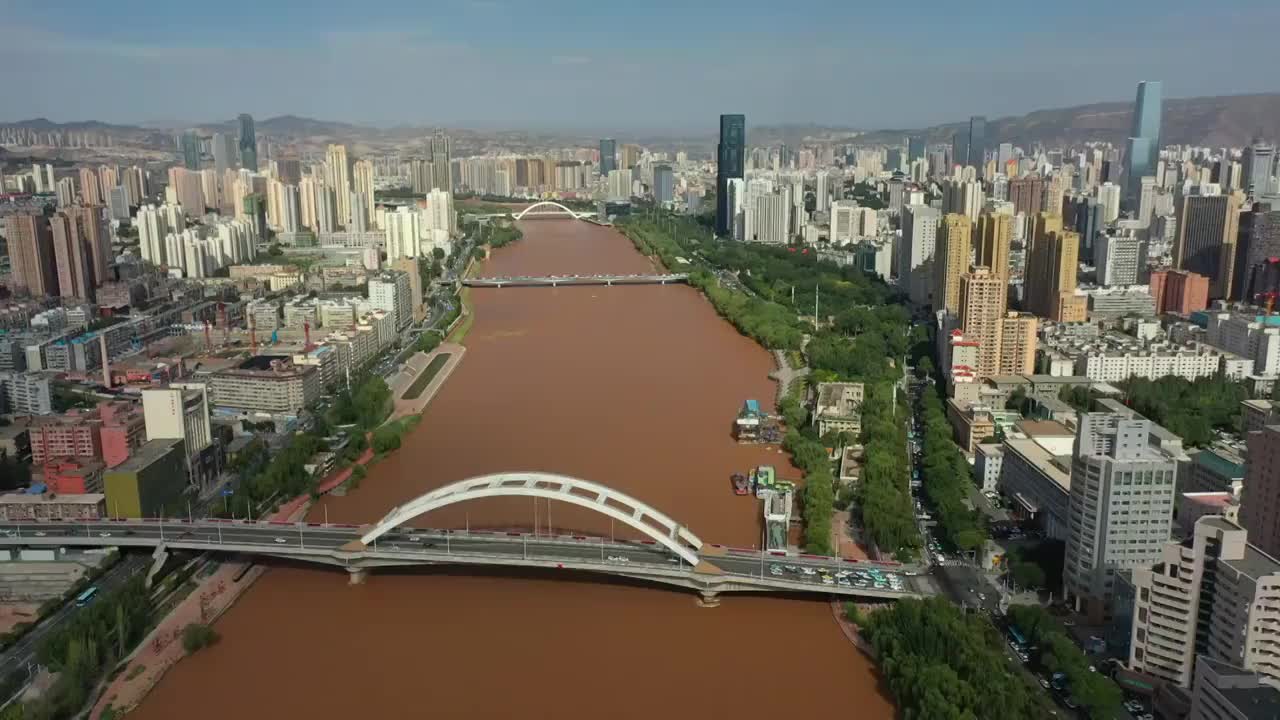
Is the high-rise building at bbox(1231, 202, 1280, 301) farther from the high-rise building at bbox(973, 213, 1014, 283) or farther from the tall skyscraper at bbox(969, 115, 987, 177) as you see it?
the tall skyscraper at bbox(969, 115, 987, 177)

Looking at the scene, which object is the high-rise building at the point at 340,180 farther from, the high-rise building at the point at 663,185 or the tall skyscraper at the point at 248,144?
the high-rise building at the point at 663,185

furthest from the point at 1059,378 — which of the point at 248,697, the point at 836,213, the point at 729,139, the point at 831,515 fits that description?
the point at 729,139

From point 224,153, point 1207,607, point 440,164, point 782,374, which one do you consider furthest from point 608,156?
point 1207,607

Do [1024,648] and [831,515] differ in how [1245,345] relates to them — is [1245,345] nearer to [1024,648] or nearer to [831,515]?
[831,515]

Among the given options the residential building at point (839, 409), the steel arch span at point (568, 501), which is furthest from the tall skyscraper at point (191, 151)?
the steel arch span at point (568, 501)

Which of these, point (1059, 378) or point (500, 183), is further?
point (500, 183)

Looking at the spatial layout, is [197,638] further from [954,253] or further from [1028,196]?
[1028,196]
